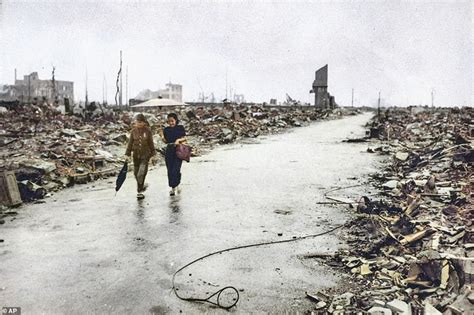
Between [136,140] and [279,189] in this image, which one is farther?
[279,189]

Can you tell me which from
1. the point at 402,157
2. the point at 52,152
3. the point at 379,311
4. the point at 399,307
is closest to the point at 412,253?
the point at 399,307

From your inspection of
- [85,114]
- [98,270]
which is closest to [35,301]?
[98,270]

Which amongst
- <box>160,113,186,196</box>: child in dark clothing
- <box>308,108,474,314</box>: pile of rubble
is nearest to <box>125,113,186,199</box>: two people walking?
<box>160,113,186,196</box>: child in dark clothing

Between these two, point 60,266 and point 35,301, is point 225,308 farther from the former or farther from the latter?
point 60,266

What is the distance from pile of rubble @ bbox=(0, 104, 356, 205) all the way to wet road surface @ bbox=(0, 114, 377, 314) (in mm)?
829

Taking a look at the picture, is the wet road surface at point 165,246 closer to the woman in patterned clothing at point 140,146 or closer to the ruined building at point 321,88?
the woman in patterned clothing at point 140,146

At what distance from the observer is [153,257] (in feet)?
14.6

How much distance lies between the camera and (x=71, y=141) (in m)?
13.2

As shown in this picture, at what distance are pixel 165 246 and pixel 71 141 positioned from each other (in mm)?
10031

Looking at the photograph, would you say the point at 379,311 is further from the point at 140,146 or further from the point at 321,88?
the point at 321,88

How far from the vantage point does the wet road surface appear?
3508 mm

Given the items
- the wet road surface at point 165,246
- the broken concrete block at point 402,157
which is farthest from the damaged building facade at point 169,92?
the wet road surface at point 165,246

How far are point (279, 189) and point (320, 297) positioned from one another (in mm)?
4751

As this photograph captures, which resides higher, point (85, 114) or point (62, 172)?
point (85, 114)
